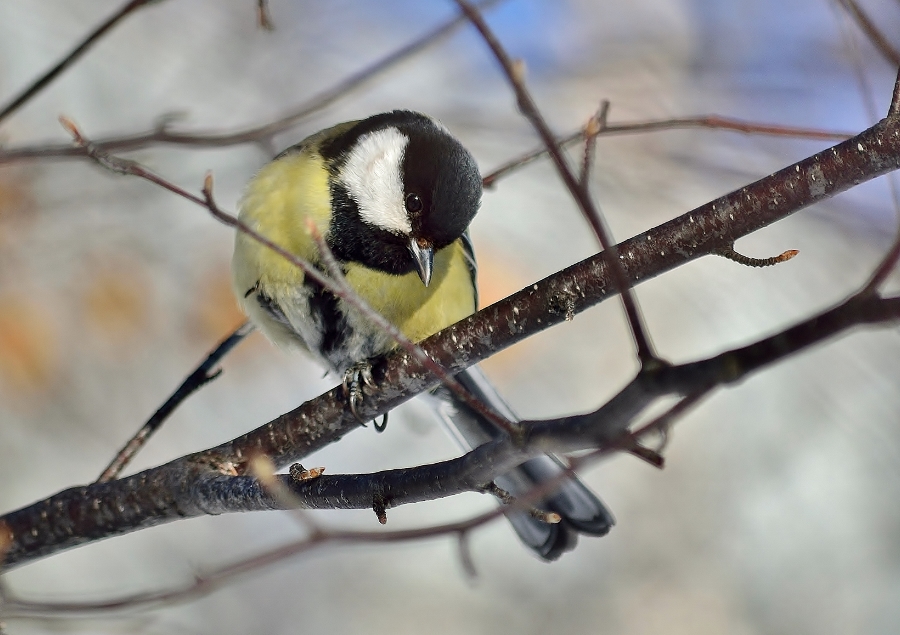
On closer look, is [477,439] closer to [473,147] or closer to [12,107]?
[12,107]

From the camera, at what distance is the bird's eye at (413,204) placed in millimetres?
2172

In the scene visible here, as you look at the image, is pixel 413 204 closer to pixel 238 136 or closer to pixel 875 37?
pixel 238 136

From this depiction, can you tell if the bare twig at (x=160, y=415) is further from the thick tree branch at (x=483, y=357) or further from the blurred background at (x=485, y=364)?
the blurred background at (x=485, y=364)

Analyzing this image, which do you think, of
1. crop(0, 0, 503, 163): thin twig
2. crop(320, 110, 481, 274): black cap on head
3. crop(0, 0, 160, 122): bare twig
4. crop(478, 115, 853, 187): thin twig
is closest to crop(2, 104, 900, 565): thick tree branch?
crop(478, 115, 853, 187): thin twig

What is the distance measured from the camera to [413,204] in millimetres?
2180

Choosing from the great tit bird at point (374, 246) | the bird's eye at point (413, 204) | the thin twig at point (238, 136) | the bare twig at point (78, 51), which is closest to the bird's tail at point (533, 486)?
the great tit bird at point (374, 246)

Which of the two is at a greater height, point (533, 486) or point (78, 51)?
point (78, 51)

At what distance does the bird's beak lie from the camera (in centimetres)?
208

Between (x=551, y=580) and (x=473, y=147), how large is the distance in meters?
2.09

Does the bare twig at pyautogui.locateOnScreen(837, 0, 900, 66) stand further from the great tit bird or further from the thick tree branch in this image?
the great tit bird

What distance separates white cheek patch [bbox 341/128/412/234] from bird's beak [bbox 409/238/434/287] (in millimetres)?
45

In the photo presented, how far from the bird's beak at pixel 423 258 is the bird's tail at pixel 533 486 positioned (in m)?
0.30

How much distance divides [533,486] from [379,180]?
0.86m

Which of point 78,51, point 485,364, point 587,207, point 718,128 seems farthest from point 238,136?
point 485,364
